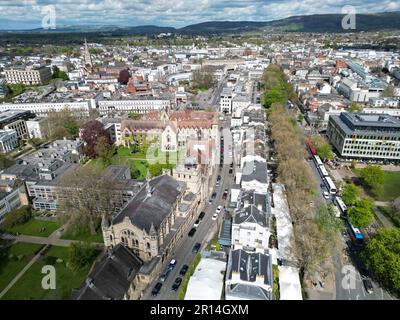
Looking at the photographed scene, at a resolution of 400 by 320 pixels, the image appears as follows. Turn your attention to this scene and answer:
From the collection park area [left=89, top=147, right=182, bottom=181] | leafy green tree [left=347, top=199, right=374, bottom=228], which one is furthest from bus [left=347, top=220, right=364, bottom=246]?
park area [left=89, top=147, right=182, bottom=181]

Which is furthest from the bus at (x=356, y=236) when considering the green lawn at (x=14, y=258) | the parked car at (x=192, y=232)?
the green lawn at (x=14, y=258)

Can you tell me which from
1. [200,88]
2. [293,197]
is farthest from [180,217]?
[200,88]

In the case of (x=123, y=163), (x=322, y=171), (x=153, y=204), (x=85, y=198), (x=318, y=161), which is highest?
(x=153, y=204)

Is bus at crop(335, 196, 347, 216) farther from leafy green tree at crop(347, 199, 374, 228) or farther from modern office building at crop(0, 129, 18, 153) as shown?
modern office building at crop(0, 129, 18, 153)

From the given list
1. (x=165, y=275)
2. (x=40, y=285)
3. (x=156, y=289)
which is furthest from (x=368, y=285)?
(x=40, y=285)

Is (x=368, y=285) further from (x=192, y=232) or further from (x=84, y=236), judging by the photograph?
(x=84, y=236)

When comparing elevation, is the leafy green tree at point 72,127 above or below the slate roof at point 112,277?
above

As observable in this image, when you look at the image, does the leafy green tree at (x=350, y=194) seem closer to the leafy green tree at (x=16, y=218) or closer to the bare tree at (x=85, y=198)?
the bare tree at (x=85, y=198)
